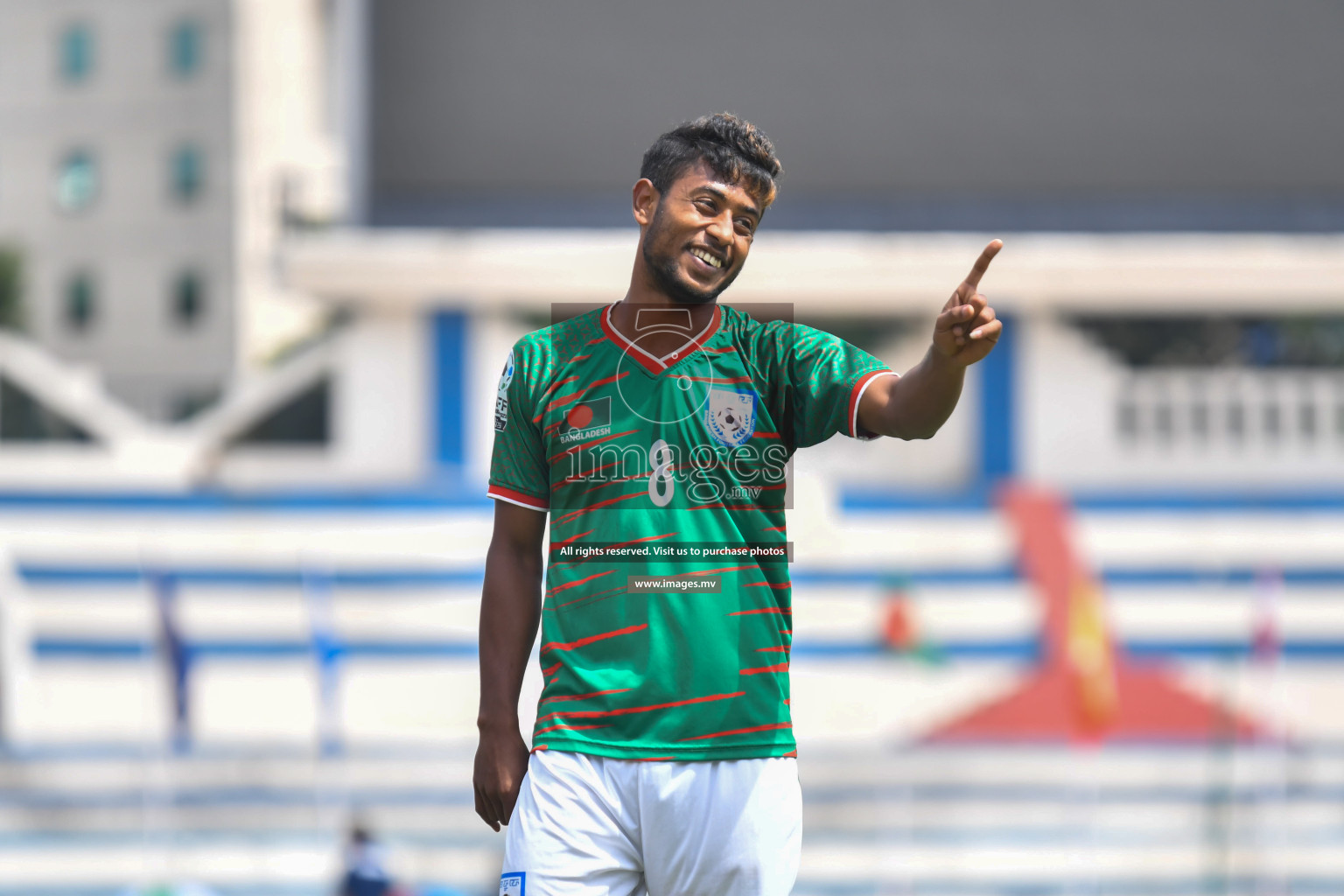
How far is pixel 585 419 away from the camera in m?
1.96

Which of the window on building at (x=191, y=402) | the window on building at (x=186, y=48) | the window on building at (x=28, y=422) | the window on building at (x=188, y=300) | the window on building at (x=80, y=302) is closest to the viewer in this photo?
the window on building at (x=28, y=422)

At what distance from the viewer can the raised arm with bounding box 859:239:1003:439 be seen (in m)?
1.78

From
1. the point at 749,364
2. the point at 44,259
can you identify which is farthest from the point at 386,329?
the point at 44,259

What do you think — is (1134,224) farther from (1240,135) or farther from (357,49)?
(357,49)

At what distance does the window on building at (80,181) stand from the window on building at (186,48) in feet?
7.45

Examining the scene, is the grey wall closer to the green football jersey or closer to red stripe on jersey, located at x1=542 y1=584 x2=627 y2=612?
the green football jersey

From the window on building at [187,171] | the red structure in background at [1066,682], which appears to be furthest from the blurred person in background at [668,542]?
the window on building at [187,171]

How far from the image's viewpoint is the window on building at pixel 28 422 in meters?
13.8

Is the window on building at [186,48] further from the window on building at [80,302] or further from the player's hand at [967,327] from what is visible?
the player's hand at [967,327]

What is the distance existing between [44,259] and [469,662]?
1907 centimetres

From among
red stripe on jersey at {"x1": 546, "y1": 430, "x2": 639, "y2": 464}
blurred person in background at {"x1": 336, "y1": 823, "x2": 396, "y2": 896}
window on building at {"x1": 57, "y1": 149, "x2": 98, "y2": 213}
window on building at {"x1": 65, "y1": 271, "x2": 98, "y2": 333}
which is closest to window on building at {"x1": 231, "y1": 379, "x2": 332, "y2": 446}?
blurred person in background at {"x1": 336, "y1": 823, "x2": 396, "y2": 896}

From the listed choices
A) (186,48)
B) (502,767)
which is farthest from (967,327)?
(186,48)

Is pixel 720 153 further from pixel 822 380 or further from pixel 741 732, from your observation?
pixel 741 732

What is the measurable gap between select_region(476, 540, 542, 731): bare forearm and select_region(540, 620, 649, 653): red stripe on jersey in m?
0.05
